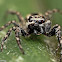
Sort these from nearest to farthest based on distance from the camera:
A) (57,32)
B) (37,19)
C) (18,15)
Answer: (57,32) < (37,19) < (18,15)

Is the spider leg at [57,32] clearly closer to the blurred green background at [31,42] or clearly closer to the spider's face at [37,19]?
the blurred green background at [31,42]

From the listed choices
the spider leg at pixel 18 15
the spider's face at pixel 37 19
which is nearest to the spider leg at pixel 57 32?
the spider's face at pixel 37 19

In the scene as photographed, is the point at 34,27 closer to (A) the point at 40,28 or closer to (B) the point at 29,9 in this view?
(A) the point at 40,28

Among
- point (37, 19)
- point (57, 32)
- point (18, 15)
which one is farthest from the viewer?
point (18, 15)

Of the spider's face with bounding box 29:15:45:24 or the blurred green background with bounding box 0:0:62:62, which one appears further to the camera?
the spider's face with bounding box 29:15:45:24

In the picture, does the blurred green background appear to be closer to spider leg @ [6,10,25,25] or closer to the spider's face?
spider leg @ [6,10,25,25]

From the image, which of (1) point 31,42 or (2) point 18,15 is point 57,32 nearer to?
(1) point 31,42

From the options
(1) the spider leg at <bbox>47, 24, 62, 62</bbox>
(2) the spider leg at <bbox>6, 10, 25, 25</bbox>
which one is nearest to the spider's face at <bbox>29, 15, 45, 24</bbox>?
(1) the spider leg at <bbox>47, 24, 62, 62</bbox>

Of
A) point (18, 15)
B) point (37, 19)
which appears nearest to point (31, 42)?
point (37, 19)
